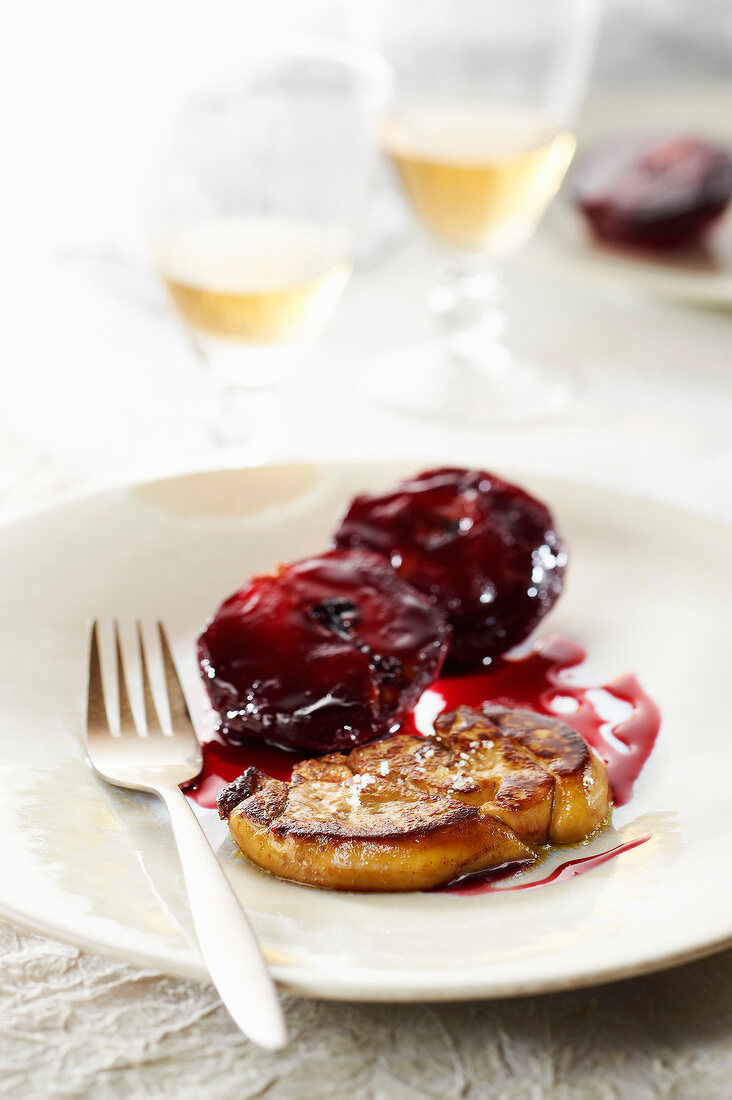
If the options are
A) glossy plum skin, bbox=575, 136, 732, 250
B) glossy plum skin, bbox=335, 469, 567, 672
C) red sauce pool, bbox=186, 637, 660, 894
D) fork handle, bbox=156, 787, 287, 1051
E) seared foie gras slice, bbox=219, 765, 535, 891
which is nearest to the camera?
fork handle, bbox=156, 787, 287, 1051

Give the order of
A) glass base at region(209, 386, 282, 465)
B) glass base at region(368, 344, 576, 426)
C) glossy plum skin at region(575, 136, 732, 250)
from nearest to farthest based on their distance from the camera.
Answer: glass base at region(209, 386, 282, 465), glass base at region(368, 344, 576, 426), glossy plum skin at region(575, 136, 732, 250)

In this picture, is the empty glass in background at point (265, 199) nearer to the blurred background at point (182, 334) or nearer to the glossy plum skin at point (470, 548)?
the blurred background at point (182, 334)

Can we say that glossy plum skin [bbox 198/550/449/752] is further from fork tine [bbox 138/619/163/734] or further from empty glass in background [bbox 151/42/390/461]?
empty glass in background [bbox 151/42/390/461]

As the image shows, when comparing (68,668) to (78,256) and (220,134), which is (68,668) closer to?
(220,134)

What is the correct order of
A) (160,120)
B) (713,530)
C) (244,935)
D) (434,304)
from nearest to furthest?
(244,935)
(713,530)
(160,120)
(434,304)

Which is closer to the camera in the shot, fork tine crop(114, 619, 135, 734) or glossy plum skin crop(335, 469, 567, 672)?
fork tine crop(114, 619, 135, 734)

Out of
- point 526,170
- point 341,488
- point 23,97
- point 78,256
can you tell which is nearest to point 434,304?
point 526,170

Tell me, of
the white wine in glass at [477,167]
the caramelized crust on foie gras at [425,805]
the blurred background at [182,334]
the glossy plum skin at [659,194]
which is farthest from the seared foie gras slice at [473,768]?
the glossy plum skin at [659,194]

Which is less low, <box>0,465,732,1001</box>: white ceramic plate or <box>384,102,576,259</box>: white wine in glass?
<box>384,102,576,259</box>: white wine in glass

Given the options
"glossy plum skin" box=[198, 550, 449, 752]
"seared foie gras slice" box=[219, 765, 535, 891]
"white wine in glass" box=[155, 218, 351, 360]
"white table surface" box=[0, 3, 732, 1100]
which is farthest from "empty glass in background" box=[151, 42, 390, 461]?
"seared foie gras slice" box=[219, 765, 535, 891]
